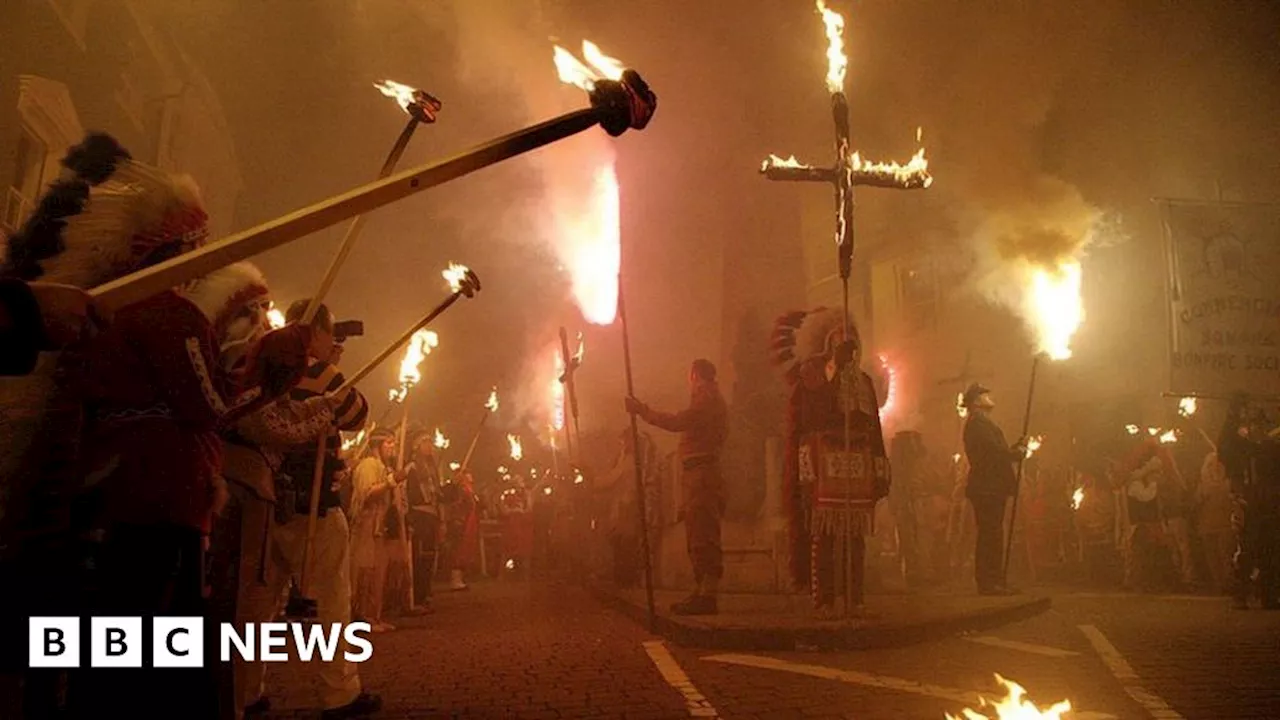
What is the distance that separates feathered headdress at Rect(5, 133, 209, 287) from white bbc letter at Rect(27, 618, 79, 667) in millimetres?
1078

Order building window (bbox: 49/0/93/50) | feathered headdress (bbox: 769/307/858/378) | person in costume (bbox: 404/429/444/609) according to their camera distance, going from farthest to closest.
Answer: building window (bbox: 49/0/93/50) → person in costume (bbox: 404/429/444/609) → feathered headdress (bbox: 769/307/858/378)

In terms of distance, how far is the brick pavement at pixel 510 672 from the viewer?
4879 millimetres

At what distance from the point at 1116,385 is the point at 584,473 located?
560 inches

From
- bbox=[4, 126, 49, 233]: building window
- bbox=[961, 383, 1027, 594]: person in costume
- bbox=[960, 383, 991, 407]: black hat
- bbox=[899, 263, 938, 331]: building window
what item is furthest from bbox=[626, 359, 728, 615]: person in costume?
bbox=[899, 263, 938, 331]: building window

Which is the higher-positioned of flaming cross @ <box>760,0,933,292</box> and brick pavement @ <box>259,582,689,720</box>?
flaming cross @ <box>760,0,933,292</box>

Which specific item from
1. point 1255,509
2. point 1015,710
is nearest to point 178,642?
point 1015,710

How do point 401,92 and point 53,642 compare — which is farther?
point 401,92

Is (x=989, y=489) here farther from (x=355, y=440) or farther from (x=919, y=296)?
(x=919, y=296)

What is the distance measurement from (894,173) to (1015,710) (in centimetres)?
533

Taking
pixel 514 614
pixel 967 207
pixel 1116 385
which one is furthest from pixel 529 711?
pixel 967 207

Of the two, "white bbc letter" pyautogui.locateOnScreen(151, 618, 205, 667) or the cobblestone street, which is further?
the cobblestone street

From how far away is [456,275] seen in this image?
18.0ft

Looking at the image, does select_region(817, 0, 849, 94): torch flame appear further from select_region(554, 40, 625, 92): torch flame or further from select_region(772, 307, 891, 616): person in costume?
select_region(554, 40, 625, 92): torch flame

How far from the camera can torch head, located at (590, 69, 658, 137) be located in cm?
244
